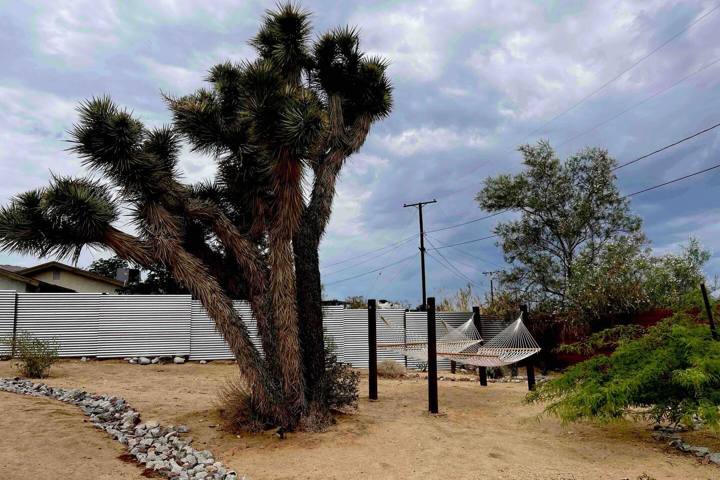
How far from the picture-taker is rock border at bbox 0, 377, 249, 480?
208 inches

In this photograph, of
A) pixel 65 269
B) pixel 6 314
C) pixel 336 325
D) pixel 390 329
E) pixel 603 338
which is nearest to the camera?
pixel 603 338

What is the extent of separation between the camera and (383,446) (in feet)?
20.2

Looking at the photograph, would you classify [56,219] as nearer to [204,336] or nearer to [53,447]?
[53,447]

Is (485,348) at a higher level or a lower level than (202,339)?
lower

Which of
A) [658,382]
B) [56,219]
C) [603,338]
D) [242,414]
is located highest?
[56,219]

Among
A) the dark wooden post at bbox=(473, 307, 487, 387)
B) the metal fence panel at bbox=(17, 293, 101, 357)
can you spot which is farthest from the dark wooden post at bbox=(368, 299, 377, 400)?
the metal fence panel at bbox=(17, 293, 101, 357)

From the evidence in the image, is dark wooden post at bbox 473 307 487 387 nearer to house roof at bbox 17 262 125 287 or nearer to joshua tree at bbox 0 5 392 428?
joshua tree at bbox 0 5 392 428

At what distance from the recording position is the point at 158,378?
11172 mm

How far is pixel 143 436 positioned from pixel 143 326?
780cm

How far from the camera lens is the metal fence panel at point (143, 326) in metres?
13.4

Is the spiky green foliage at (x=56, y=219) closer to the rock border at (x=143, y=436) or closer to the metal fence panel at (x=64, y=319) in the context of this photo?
the rock border at (x=143, y=436)

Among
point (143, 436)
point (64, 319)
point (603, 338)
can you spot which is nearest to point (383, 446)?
point (143, 436)

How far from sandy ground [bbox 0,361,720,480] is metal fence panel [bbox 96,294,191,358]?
4.88 meters

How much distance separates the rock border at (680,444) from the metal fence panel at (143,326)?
36.2 ft
